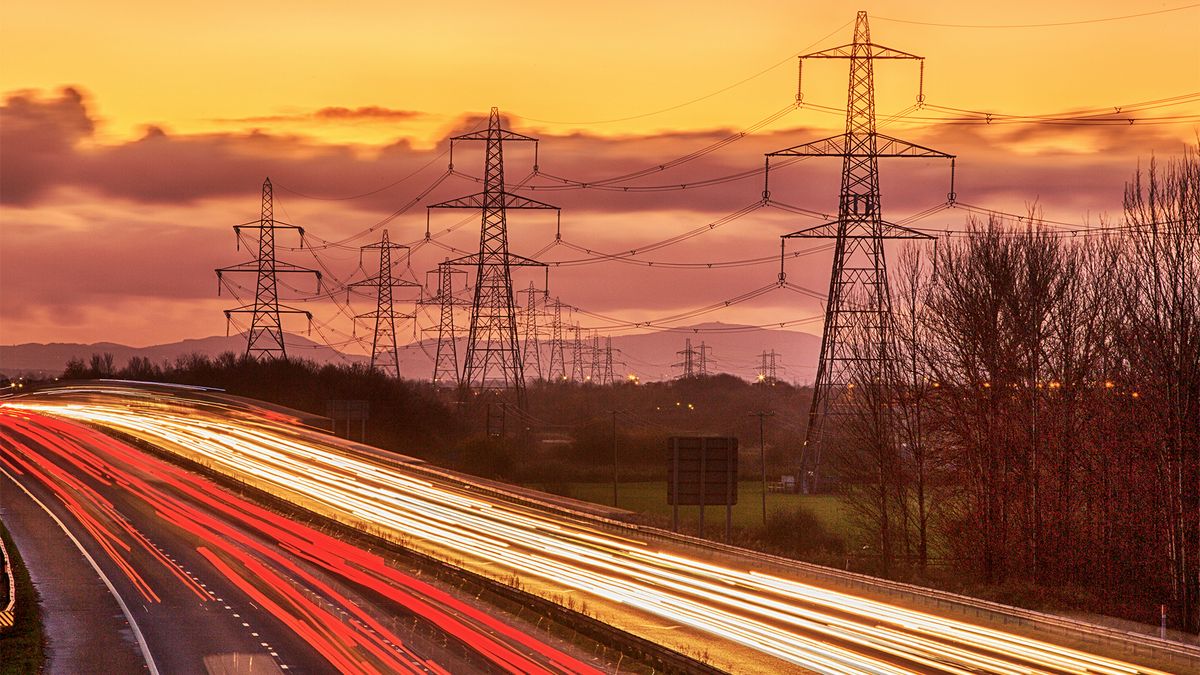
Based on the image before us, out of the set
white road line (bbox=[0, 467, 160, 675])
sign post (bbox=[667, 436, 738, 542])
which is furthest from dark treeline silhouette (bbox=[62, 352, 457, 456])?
sign post (bbox=[667, 436, 738, 542])

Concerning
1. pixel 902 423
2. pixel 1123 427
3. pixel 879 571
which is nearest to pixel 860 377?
pixel 902 423

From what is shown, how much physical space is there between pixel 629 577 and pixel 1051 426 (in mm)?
24440

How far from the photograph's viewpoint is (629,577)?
1572 inches

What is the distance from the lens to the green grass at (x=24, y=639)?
2938 centimetres

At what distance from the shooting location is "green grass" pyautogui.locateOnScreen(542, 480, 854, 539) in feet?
241

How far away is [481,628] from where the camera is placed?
1277 inches

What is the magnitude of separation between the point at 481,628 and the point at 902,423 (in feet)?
105

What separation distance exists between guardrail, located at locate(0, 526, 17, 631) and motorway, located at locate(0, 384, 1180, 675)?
12.9 m

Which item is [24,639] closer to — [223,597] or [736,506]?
[223,597]

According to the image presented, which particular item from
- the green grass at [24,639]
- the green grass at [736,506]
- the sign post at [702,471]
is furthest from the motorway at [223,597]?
the green grass at [736,506]

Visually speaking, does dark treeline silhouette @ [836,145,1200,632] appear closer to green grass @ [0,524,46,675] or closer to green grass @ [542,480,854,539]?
green grass @ [542,480,854,539]

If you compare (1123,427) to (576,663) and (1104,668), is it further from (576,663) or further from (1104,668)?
(576,663)

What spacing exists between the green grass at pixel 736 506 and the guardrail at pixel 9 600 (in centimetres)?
3447

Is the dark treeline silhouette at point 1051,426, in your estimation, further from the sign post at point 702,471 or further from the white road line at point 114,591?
the white road line at point 114,591
